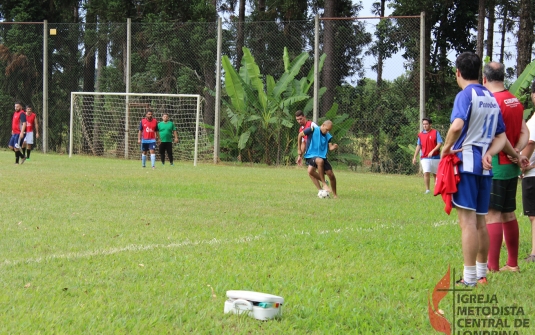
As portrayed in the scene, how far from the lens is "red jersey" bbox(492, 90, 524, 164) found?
22.0ft

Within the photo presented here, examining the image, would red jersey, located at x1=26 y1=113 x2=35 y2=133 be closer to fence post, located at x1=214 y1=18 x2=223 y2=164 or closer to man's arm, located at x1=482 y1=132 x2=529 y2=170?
fence post, located at x1=214 y1=18 x2=223 y2=164

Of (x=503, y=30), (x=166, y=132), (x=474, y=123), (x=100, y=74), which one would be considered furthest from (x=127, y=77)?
(x=503, y=30)

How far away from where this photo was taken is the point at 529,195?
7.59 metres

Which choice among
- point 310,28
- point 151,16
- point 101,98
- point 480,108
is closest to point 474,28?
point 310,28

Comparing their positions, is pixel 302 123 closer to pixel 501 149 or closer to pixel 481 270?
pixel 501 149

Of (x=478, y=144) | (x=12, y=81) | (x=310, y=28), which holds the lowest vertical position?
(x=478, y=144)

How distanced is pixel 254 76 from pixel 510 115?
67.7 feet

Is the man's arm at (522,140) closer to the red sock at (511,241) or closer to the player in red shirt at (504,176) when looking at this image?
the player in red shirt at (504,176)

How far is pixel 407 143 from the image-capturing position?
24.9 m

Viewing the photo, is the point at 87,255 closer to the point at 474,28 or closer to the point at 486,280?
Answer: the point at 486,280

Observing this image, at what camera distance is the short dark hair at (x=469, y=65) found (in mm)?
6074

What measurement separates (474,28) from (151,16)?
15.8 metres

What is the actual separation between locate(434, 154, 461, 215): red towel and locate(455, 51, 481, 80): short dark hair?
2.30 ft

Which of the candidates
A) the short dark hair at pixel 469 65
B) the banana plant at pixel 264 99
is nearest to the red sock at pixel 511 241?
the short dark hair at pixel 469 65
